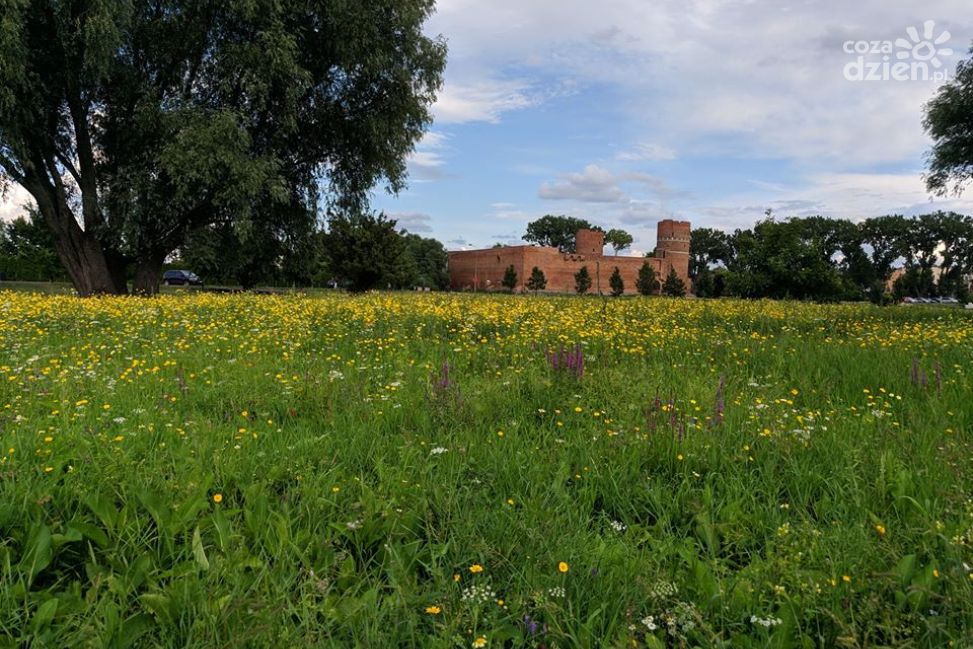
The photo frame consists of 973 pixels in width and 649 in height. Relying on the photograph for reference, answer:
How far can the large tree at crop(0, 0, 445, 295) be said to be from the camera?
15.4m

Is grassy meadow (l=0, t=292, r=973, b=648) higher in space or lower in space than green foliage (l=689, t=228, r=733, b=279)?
lower

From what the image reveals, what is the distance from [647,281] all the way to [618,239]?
47160mm

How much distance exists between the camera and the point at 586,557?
229 cm

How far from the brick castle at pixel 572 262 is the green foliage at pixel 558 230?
2939cm

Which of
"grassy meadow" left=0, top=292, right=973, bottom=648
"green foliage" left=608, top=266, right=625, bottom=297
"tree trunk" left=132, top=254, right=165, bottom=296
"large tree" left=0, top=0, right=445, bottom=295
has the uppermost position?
"large tree" left=0, top=0, right=445, bottom=295

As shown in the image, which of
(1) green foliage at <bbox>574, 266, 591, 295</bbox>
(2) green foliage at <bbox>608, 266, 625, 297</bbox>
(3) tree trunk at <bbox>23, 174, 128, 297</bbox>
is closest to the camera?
(3) tree trunk at <bbox>23, 174, 128, 297</bbox>

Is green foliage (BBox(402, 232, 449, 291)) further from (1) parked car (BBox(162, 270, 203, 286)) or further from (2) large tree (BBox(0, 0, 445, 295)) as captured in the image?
(2) large tree (BBox(0, 0, 445, 295))

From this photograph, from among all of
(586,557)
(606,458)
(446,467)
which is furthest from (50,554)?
(606,458)

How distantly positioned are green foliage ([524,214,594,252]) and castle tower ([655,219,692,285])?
29.3 meters

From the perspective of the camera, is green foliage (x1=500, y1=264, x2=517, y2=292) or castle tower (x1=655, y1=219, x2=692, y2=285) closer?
green foliage (x1=500, y1=264, x2=517, y2=292)

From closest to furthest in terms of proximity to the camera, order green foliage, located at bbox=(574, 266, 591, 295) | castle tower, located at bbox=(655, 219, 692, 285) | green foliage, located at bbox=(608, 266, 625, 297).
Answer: green foliage, located at bbox=(608, 266, 625, 297)
green foliage, located at bbox=(574, 266, 591, 295)
castle tower, located at bbox=(655, 219, 692, 285)

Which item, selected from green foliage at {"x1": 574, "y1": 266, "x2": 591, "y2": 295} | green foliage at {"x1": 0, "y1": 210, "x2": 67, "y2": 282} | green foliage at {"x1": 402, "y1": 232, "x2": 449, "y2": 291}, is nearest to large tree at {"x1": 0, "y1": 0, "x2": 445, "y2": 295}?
green foliage at {"x1": 0, "y1": 210, "x2": 67, "y2": 282}

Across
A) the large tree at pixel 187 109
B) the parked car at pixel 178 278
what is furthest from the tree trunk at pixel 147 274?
the parked car at pixel 178 278

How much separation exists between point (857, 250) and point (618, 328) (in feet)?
354
